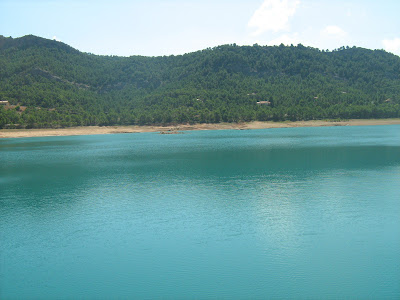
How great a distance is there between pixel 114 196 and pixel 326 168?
2310 centimetres

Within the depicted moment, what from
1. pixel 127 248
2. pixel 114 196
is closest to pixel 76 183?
pixel 114 196

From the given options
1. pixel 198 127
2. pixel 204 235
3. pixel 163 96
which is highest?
pixel 163 96

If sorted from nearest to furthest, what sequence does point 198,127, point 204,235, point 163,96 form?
point 204,235, point 198,127, point 163,96

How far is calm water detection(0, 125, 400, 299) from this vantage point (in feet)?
46.2

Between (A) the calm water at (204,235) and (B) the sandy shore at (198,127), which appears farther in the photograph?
(B) the sandy shore at (198,127)

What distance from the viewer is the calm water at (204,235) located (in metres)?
14.1

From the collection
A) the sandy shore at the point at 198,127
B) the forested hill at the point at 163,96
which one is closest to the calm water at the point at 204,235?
the sandy shore at the point at 198,127

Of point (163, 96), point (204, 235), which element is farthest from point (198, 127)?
point (204, 235)

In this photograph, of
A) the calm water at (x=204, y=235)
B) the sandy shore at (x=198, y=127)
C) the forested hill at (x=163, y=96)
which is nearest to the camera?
the calm water at (x=204, y=235)

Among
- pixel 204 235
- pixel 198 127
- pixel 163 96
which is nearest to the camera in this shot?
pixel 204 235

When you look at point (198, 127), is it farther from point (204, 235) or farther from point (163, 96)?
point (204, 235)

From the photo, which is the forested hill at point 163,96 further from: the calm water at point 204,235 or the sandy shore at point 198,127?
the calm water at point 204,235

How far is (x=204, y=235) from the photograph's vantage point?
62.8 feet

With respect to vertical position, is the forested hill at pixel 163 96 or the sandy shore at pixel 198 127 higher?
the forested hill at pixel 163 96
